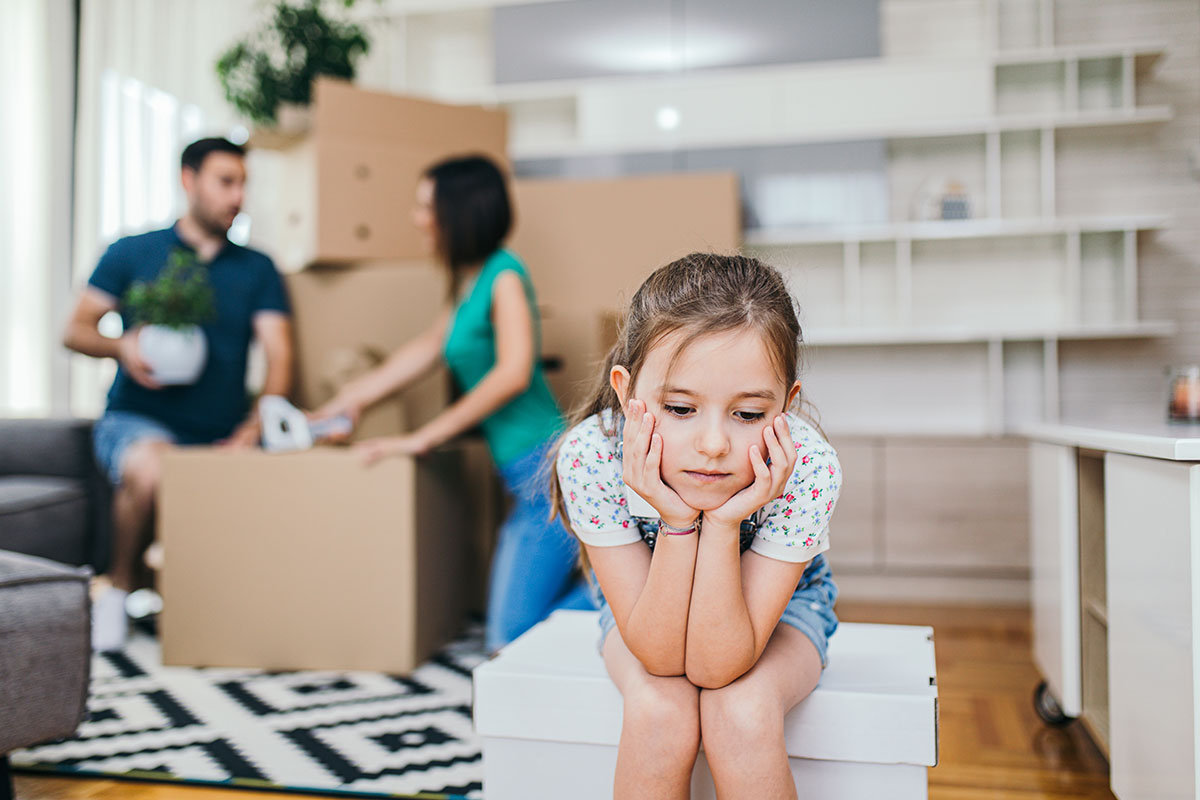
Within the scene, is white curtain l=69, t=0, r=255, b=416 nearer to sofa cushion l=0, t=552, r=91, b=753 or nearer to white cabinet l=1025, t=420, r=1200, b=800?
sofa cushion l=0, t=552, r=91, b=753

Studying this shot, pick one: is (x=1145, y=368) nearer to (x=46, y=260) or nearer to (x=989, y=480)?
(x=989, y=480)

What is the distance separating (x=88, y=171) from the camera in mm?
3242

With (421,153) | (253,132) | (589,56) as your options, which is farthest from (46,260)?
(589,56)

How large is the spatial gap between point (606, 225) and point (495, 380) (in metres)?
0.72

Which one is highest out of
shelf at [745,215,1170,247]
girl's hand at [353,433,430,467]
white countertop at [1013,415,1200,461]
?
shelf at [745,215,1170,247]

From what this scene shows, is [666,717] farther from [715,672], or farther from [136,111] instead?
[136,111]

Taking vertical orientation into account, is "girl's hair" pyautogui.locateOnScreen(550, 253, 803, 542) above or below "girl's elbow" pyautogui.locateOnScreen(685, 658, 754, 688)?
above

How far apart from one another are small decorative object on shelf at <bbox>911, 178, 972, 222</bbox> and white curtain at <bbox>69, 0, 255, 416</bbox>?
224 cm


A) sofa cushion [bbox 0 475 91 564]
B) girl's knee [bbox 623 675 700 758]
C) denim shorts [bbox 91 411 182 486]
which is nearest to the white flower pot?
denim shorts [bbox 91 411 182 486]

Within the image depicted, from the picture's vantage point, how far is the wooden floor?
1234 millimetres

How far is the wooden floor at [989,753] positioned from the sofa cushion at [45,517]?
0.88 metres

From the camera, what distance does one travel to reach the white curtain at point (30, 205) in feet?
9.99

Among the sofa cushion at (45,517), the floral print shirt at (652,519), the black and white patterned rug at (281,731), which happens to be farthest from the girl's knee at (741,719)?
the sofa cushion at (45,517)

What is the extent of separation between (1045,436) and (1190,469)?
2.11 ft
